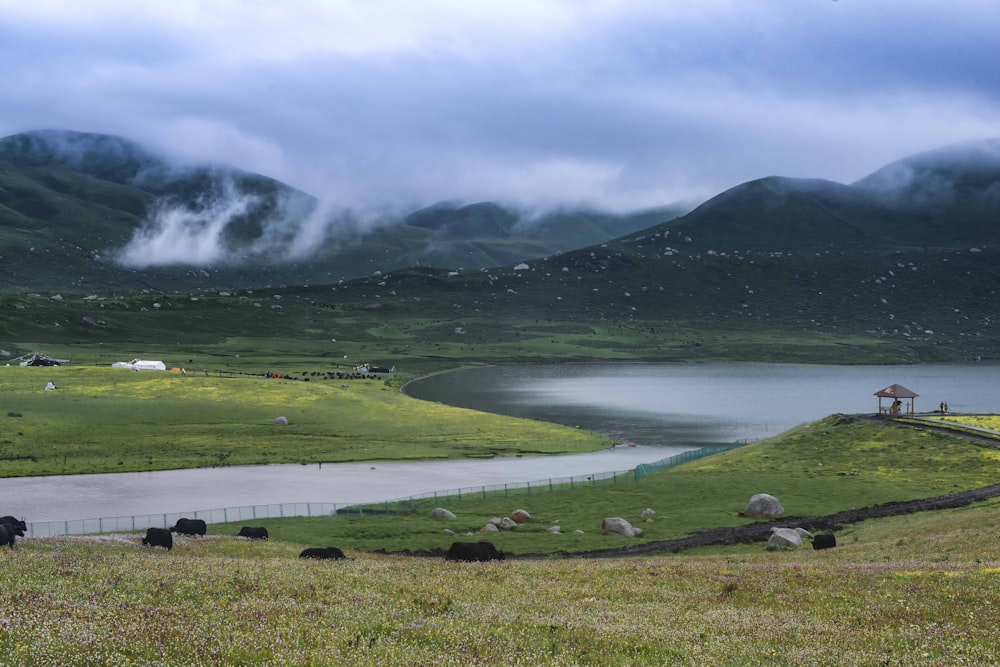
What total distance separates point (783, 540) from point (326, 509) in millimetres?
35552

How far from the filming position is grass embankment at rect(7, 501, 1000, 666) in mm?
14148

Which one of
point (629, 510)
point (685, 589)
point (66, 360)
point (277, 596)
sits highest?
point (66, 360)

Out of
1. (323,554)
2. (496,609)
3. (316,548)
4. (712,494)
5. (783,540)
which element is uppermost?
(496,609)

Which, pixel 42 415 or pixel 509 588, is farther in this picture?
pixel 42 415

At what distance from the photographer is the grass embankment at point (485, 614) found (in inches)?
557

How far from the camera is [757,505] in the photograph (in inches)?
2376

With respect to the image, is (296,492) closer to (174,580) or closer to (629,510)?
(629,510)

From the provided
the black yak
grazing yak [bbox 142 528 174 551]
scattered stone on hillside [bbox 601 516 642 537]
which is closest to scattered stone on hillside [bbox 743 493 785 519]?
scattered stone on hillside [bbox 601 516 642 537]

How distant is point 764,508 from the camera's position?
60.1m

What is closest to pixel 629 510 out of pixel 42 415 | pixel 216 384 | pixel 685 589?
pixel 685 589

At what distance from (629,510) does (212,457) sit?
50417mm

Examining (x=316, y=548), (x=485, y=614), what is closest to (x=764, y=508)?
(x=316, y=548)

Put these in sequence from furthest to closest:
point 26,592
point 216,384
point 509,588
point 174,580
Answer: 1. point 216,384
2. point 509,588
3. point 174,580
4. point 26,592

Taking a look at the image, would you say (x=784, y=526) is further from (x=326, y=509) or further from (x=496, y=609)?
(x=496, y=609)
